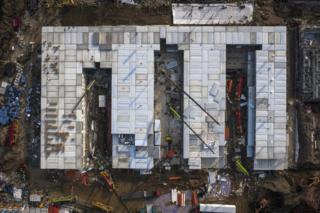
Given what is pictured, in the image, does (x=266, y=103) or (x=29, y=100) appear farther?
(x=29, y=100)

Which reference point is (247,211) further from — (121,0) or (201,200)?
(121,0)

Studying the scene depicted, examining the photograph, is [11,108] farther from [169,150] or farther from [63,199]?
[169,150]

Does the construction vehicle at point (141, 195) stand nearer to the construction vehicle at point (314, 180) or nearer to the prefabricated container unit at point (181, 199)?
the prefabricated container unit at point (181, 199)

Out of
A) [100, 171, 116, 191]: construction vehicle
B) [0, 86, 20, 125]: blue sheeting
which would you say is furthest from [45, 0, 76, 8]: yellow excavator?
[100, 171, 116, 191]: construction vehicle

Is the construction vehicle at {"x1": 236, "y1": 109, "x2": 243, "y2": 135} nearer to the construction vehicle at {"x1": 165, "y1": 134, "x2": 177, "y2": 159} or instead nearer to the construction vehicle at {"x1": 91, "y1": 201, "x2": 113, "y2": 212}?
the construction vehicle at {"x1": 165, "y1": 134, "x2": 177, "y2": 159}

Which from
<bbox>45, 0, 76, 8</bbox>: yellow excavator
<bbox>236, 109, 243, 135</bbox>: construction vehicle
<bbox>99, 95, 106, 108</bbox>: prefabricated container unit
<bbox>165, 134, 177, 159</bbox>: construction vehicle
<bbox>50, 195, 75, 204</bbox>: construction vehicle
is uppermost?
<bbox>45, 0, 76, 8</bbox>: yellow excavator

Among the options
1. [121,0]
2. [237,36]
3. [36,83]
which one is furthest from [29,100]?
[237,36]

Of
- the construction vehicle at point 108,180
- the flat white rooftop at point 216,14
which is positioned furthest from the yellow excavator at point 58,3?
the construction vehicle at point 108,180
